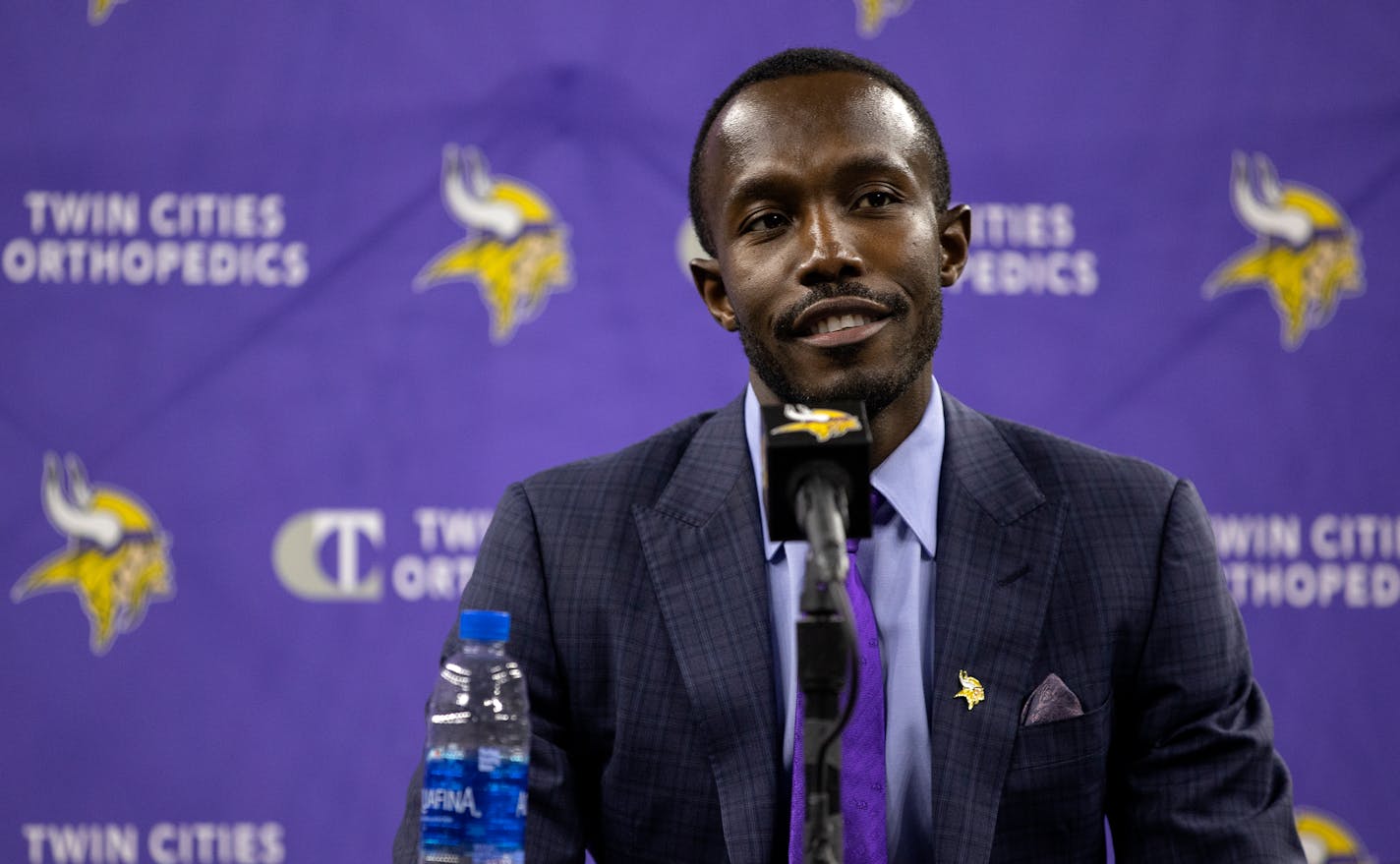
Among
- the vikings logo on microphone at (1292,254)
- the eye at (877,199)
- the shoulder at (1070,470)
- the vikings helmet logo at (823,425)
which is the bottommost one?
the vikings helmet logo at (823,425)

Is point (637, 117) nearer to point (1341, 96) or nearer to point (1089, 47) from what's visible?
point (1089, 47)

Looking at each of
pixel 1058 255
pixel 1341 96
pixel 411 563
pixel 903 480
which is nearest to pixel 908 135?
pixel 903 480

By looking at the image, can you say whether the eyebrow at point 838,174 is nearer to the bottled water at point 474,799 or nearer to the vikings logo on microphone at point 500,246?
the bottled water at point 474,799

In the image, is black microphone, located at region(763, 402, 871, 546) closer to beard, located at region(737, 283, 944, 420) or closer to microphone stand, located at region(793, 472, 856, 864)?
microphone stand, located at region(793, 472, 856, 864)

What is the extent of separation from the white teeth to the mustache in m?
0.02

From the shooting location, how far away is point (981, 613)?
1563mm

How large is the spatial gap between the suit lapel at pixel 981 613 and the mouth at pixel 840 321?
0.86 ft

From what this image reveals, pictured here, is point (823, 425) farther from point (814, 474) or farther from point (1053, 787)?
point (1053, 787)

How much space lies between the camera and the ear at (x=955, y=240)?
1758mm

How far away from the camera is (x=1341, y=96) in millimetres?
2834

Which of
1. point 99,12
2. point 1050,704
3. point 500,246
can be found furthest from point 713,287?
point 99,12

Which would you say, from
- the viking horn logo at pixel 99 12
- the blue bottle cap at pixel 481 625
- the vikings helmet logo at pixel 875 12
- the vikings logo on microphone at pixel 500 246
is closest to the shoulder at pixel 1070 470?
the blue bottle cap at pixel 481 625

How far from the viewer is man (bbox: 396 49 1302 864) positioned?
4.97 feet

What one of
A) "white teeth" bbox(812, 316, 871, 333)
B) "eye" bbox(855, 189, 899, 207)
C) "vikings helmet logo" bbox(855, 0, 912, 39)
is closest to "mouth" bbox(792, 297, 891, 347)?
"white teeth" bbox(812, 316, 871, 333)
